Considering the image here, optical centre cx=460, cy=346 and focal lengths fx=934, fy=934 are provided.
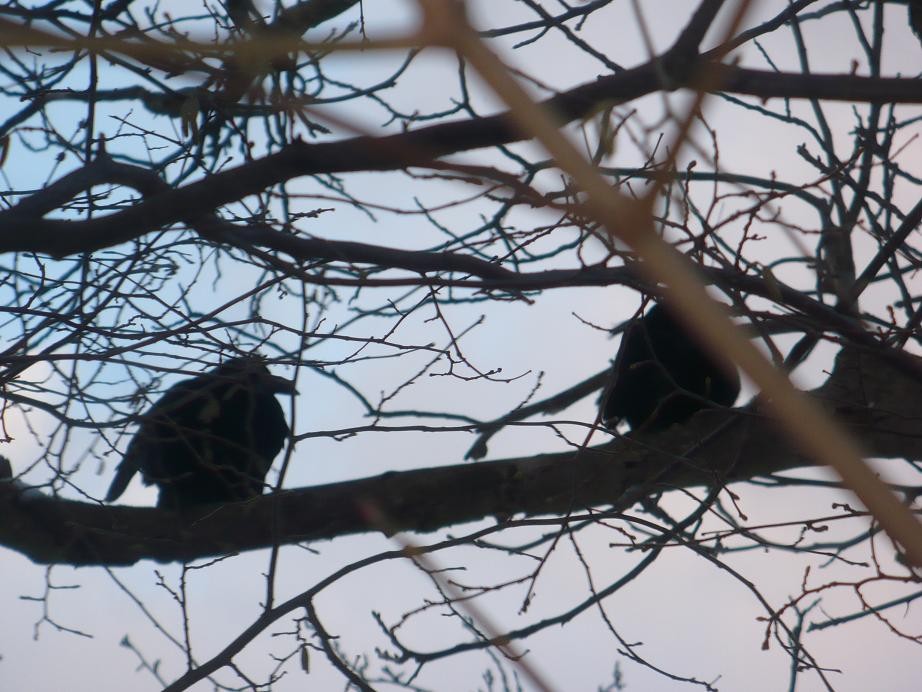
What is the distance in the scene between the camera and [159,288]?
3428 mm

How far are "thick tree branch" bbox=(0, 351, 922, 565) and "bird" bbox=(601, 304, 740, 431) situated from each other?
29.8 inches

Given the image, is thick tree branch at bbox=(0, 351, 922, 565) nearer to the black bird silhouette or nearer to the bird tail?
the black bird silhouette

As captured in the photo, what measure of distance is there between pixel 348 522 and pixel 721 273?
167cm

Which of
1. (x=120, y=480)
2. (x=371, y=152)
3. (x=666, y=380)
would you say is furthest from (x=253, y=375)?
(x=371, y=152)

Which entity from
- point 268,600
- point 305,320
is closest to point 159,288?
point 305,320

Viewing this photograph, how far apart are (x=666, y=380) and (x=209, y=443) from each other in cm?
212

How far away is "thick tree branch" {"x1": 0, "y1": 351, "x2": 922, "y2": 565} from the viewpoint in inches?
129

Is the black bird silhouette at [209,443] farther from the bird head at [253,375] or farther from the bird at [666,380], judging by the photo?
the bird at [666,380]

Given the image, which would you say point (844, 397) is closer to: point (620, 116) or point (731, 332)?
point (620, 116)

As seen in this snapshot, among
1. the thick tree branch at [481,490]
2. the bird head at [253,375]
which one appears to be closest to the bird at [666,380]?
the thick tree branch at [481,490]

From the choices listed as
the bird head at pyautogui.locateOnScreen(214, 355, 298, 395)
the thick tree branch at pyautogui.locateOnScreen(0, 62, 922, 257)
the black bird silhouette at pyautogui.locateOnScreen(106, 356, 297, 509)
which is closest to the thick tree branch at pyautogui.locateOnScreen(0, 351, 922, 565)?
the black bird silhouette at pyautogui.locateOnScreen(106, 356, 297, 509)

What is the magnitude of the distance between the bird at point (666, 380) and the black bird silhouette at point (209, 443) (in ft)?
5.06

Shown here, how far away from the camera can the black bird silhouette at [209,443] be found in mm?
3875

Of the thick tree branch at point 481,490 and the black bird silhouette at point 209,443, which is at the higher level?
the black bird silhouette at point 209,443
